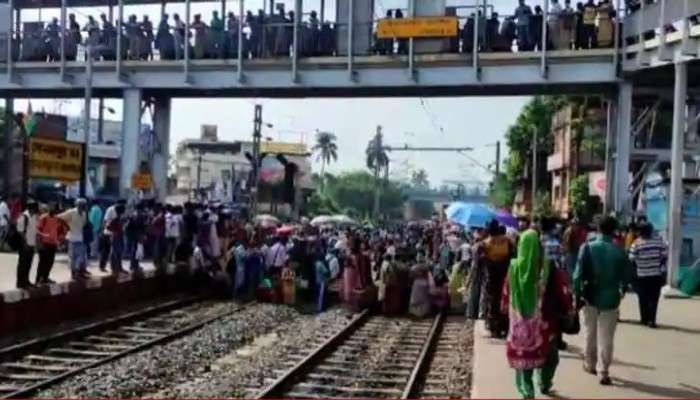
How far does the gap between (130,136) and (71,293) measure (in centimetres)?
1177

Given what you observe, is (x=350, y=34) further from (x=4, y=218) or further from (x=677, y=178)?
(x=4, y=218)

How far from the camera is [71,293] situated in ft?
56.2

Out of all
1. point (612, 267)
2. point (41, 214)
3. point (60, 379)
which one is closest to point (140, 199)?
point (41, 214)

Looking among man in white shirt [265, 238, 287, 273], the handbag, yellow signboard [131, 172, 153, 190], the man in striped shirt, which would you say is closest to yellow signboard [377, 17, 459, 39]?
man in white shirt [265, 238, 287, 273]

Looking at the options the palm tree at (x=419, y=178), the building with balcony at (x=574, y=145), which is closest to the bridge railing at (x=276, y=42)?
the building with balcony at (x=574, y=145)

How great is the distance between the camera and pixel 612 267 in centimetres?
938

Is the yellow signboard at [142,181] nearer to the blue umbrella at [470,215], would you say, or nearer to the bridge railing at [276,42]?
the bridge railing at [276,42]

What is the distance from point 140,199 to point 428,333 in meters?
12.0

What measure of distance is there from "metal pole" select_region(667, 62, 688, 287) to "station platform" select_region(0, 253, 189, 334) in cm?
A: 1067

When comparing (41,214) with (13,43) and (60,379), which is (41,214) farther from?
(13,43)

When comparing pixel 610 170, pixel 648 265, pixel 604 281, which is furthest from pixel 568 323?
pixel 610 170

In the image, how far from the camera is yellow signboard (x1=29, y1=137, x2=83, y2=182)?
20.6 meters

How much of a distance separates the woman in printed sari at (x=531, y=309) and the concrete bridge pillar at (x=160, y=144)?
72.1 feet

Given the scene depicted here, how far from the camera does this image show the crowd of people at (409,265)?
8.68 meters
